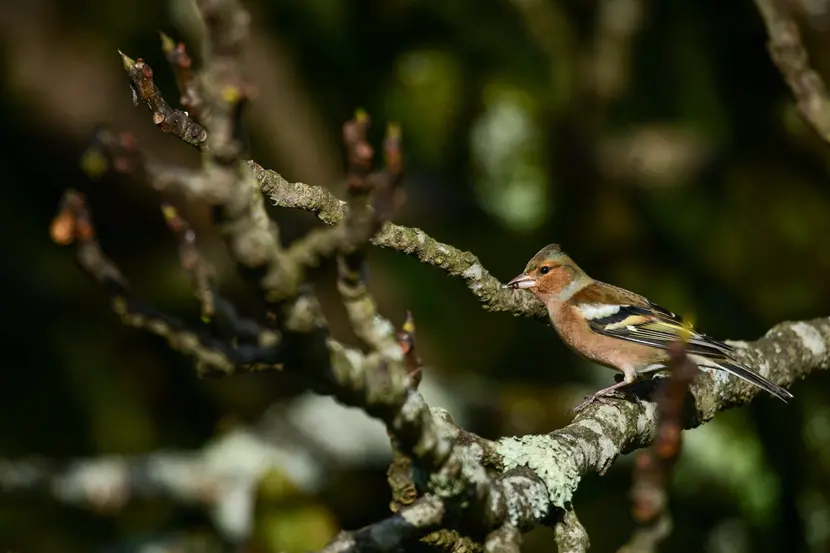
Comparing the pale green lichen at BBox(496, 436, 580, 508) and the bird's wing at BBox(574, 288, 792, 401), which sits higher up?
the bird's wing at BBox(574, 288, 792, 401)

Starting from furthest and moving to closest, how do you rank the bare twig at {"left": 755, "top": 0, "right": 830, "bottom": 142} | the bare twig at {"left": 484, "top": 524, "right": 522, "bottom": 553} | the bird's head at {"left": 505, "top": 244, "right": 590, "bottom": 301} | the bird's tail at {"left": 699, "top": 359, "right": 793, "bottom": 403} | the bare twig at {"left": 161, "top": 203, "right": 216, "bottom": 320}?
the bird's head at {"left": 505, "top": 244, "right": 590, "bottom": 301} → the bare twig at {"left": 755, "top": 0, "right": 830, "bottom": 142} → the bird's tail at {"left": 699, "top": 359, "right": 793, "bottom": 403} → the bare twig at {"left": 484, "top": 524, "right": 522, "bottom": 553} → the bare twig at {"left": 161, "top": 203, "right": 216, "bottom": 320}

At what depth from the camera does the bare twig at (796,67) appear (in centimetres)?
434

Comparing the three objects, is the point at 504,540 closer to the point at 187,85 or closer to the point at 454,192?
the point at 187,85

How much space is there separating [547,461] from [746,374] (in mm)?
1648

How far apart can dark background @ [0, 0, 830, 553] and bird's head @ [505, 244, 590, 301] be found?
1126mm

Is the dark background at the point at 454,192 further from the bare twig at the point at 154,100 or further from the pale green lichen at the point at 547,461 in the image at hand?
the bare twig at the point at 154,100

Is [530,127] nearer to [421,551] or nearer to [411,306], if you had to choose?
[411,306]

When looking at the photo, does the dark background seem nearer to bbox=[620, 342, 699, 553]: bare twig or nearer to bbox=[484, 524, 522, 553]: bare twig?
bbox=[484, 524, 522, 553]: bare twig

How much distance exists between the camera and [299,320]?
172 cm

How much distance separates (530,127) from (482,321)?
4.33 feet

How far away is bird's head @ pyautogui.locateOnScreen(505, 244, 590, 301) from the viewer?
4.78 meters

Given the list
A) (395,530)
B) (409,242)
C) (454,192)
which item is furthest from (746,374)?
(454,192)

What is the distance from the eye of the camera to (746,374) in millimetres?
4039

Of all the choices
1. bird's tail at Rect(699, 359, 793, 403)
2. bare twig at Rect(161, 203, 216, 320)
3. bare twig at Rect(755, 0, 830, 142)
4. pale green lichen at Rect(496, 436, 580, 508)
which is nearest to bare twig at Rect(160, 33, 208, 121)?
bare twig at Rect(161, 203, 216, 320)
